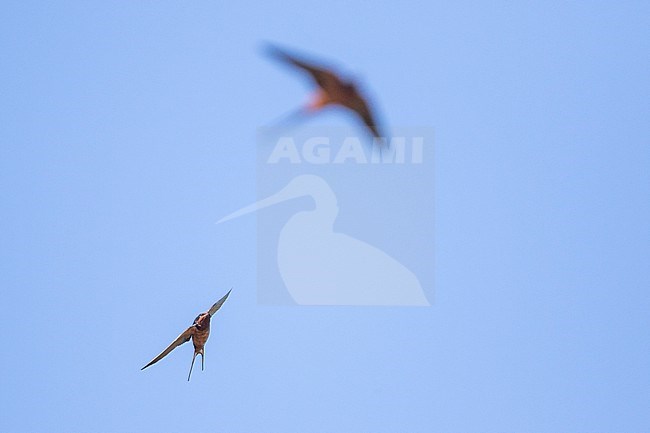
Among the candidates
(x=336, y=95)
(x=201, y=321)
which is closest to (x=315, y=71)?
(x=336, y=95)

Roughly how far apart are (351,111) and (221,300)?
255 inches

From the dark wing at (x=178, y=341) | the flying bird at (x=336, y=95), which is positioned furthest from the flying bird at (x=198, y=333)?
the flying bird at (x=336, y=95)

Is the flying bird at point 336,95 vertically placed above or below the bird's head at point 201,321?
above

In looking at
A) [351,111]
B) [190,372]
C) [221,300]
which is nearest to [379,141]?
[351,111]

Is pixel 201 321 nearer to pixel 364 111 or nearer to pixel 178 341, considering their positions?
pixel 178 341

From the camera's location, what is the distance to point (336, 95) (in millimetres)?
11031

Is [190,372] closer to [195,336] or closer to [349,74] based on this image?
[195,336]

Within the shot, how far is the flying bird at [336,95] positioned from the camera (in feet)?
34.8

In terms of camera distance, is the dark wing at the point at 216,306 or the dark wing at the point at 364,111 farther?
the dark wing at the point at 216,306

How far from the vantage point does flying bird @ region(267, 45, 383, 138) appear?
1059cm

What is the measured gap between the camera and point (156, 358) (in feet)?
53.1

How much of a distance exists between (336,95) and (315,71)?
0.65 meters

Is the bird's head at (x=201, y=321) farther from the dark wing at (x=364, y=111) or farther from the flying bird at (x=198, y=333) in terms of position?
the dark wing at (x=364, y=111)

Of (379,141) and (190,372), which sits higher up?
(379,141)
